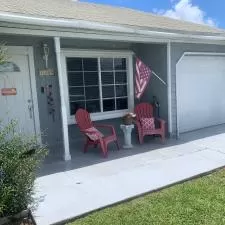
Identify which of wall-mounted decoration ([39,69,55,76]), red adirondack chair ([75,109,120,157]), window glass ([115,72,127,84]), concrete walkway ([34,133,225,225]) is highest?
wall-mounted decoration ([39,69,55,76])

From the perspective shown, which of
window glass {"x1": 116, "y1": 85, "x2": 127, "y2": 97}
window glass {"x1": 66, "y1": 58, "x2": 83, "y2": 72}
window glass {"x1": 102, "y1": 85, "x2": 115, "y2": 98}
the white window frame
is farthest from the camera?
window glass {"x1": 116, "y1": 85, "x2": 127, "y2": 97}

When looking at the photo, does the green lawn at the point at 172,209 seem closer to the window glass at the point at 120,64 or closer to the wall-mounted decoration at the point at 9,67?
the wall-mounted decoration at the point at 9,67

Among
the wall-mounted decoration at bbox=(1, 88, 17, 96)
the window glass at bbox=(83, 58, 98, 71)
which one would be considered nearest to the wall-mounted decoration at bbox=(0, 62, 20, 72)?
the wall-mounted decoration at bbox=(1, 88, 17, 96)

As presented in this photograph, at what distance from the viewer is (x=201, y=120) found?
9641 millimetres

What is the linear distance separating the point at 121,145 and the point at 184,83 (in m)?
2.83

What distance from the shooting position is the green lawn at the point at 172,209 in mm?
3846

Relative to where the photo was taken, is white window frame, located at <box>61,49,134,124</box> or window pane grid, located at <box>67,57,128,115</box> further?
window pane grid, located at <box>67,57,128,115</box>

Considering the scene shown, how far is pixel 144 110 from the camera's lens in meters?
8.25

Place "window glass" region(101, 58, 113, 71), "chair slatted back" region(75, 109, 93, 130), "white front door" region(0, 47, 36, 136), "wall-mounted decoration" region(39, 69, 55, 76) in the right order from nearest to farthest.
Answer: "white front door" region(0, 47, 36, 136)
"chair slatted back" region(75, 109, 93, 130)
"wall-mounted decoration" region(39, 69, 55, 76)
"window glass" region(101, 58, 113, 71)

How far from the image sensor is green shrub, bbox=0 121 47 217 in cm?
378

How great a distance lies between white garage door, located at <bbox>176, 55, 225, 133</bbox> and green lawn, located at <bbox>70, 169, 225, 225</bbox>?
14.3 ft

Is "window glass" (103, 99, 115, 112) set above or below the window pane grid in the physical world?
below

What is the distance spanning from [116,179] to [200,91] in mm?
5333

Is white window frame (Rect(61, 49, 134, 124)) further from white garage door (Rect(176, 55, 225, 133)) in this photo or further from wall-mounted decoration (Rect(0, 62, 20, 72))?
white garage door (Rect(176, 55, 225, 133))
